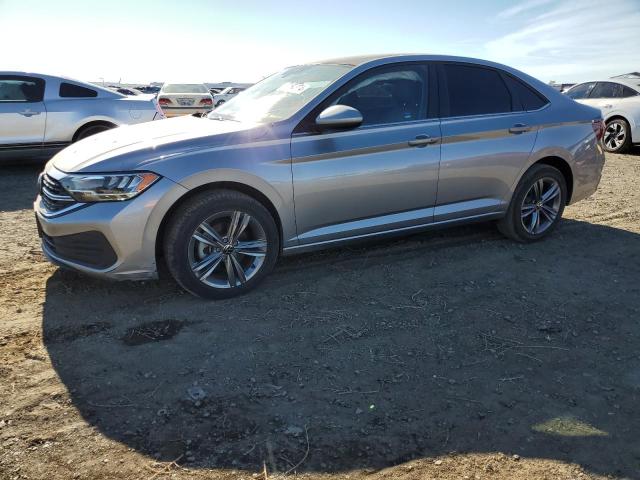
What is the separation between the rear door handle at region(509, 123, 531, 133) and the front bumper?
2.98m

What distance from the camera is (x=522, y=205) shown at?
4.95 m

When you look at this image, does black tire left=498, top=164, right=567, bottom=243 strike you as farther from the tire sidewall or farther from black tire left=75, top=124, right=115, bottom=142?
black tire left=75, top=124, right=115, bottom=142

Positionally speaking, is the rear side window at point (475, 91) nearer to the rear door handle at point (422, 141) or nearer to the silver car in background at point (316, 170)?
the silver car in background at point (316, 170)

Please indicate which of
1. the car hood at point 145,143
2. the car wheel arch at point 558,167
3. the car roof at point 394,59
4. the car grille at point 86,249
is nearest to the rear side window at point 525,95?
the car roof at point 394,59

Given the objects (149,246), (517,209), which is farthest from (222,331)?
(517,209)

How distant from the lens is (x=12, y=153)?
7.80 m

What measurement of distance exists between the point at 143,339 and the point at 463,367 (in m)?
1.93

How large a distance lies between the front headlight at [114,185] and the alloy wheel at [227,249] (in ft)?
1.51

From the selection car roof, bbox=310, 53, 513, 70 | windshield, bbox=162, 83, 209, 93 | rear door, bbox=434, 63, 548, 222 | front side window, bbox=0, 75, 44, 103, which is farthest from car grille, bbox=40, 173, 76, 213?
windshield, bbox=162, 83, 209, 93

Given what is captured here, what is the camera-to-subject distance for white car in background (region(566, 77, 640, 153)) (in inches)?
425

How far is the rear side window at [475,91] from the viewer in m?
4.50

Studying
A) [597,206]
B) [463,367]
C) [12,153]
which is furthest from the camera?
[12,153]

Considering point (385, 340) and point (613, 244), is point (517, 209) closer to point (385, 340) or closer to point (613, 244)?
point (613, 244)

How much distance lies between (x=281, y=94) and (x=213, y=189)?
120 centimetres
